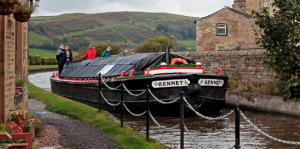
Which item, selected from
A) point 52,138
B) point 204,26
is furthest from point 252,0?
point 52,138

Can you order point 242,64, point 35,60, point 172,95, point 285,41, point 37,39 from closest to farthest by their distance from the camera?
point 172,95, point 285,41, point 242,64, point 35,60, point 37,39

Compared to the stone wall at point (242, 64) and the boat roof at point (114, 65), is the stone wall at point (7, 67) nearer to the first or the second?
the boat roof at point (114, 65)

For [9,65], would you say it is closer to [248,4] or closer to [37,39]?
[248,4]

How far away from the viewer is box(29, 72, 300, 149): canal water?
9461 millimetres

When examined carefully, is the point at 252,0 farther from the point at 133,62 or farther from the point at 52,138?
the point at 52,138

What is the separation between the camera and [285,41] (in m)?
13.9

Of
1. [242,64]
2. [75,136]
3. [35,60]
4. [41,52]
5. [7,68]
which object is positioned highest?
[41,52]

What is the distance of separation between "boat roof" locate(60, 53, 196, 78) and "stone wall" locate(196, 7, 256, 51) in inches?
633

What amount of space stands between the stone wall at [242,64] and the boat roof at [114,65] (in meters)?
3.18

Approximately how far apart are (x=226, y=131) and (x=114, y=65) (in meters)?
7.04

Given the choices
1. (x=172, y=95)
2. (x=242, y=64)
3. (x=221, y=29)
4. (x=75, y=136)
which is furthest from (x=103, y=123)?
(x=221, y=29)

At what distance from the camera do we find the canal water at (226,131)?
9.46 metres

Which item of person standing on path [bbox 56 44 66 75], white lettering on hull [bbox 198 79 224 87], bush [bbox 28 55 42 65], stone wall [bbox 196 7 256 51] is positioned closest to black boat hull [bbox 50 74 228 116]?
white lettering on hull [bbox 198 79 224 87]

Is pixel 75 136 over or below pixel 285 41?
below
